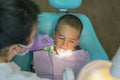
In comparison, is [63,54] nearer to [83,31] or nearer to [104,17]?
[83,31]

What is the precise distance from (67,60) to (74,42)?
116 mm

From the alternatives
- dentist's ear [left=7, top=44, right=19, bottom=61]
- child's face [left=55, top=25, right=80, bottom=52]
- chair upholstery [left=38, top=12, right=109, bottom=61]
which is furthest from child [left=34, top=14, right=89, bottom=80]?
dentist's ear [left=7, top=44, right=19, bottom=61]

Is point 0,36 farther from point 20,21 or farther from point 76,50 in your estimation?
point 76,50

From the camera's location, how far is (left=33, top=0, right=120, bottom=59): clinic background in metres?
2.09

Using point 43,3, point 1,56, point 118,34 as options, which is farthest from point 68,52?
point 43,3

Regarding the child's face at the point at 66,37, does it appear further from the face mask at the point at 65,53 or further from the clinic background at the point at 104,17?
the clinic background at the point at 104,17

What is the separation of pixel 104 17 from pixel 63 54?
96 cm

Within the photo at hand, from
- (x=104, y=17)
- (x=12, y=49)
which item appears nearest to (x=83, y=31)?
(x=104, y=17)

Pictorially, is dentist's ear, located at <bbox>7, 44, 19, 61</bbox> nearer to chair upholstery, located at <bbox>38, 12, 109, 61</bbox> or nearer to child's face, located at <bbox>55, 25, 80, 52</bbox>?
child's face, located at <bbox>55, 25, 80, 52</bbox>

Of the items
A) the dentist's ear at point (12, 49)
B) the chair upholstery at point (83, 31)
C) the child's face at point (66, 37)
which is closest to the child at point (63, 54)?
the child's face at point (66, 37)

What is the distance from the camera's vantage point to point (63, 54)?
1.47m

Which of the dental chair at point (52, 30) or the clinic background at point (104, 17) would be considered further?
the clinic background at point (104, 17)

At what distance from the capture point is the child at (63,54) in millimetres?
1389

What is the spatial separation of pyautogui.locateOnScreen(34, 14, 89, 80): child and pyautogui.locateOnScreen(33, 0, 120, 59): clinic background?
58 centimetres
